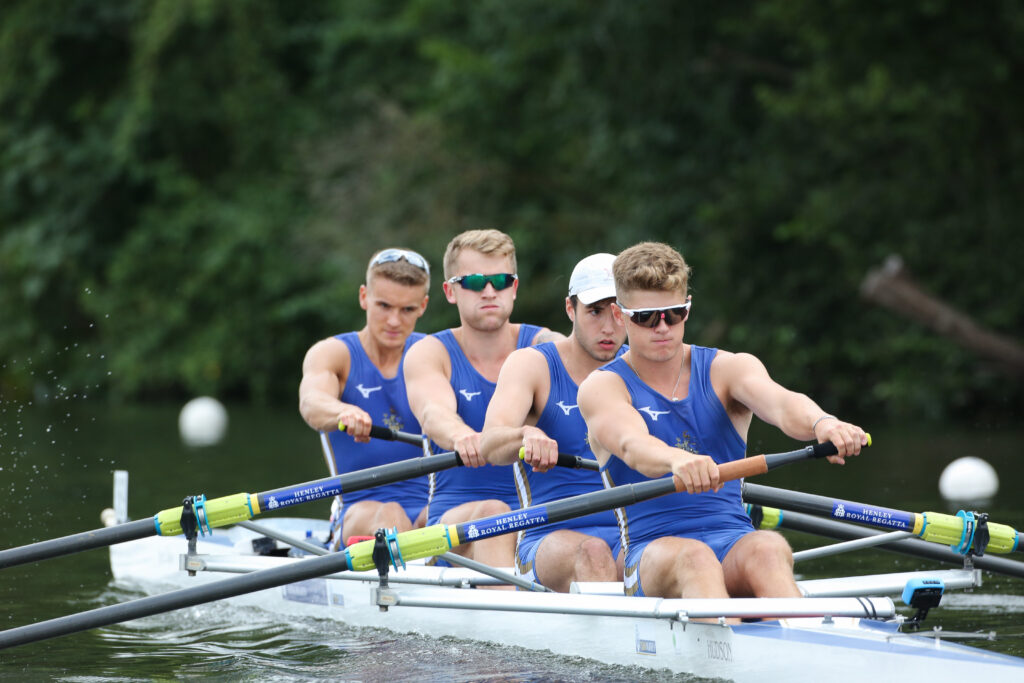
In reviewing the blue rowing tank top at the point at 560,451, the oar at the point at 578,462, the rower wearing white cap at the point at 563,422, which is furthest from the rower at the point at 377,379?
the oar at the point at 578,462

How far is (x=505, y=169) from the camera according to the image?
21.1 metres

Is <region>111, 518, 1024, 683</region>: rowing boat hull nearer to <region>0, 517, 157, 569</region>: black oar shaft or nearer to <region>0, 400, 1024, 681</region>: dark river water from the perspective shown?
<region>0, 400, 1024, 681</region>: dark river water

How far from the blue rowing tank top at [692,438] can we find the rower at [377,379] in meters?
1.99

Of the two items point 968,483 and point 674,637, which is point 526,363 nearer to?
point 674,637

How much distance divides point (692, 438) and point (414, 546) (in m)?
1.04

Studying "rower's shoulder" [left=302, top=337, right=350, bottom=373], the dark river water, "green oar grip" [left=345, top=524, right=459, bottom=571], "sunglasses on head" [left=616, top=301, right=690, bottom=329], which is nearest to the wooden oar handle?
"sunglasses on head" [left=616, top=301, right=690, bottom=329]

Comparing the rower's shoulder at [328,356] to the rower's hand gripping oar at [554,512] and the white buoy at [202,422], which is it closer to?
the rower's hand gripping oar at [554,512]

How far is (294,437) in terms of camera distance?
52.9 feet

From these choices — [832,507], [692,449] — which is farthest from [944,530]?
[692,449]

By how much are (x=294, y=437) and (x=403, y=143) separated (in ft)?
22.2

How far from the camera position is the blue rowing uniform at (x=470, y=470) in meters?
5.77

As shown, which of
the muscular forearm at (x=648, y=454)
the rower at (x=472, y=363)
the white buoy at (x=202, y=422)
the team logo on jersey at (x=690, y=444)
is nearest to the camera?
the muscular forearm at (x=648, y=454)

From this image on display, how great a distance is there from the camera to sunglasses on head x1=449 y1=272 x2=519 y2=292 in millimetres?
5660

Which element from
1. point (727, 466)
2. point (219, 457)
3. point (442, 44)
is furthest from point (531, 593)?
point (442, 44)
